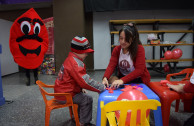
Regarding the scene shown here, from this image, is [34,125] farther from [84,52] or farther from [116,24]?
[116,24]

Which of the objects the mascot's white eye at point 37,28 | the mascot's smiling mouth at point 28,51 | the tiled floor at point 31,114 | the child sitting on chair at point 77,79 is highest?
the mascot's white eye at point 37,28

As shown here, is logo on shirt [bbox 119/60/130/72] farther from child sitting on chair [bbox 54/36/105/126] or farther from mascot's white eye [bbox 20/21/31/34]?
mascot's white eye [bbox 20/21/31/34]

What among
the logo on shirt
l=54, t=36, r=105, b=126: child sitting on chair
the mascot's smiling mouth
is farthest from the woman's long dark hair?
the mascot's smiling mouth

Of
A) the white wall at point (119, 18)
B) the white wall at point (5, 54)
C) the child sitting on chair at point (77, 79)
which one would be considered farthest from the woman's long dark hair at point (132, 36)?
the white wall at point (5, 54)

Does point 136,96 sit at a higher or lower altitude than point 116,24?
lower

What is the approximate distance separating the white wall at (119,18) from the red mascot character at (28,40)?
336 cm

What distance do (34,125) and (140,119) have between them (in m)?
1.30

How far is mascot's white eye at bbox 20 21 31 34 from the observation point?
195 cm

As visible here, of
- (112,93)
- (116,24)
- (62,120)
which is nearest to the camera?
(112,93)

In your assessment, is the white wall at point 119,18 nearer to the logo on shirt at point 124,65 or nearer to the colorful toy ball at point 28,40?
the colorful toy ball at point 28,40

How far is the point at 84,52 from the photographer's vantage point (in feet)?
4.97

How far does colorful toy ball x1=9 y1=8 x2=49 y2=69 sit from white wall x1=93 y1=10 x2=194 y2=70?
336 cm

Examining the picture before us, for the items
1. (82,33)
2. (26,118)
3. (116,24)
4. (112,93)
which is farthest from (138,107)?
(116,24)

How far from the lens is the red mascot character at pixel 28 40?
192 centimetres
